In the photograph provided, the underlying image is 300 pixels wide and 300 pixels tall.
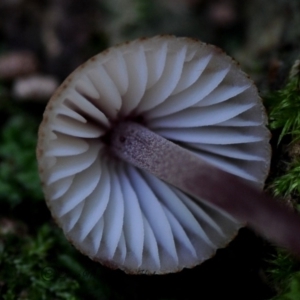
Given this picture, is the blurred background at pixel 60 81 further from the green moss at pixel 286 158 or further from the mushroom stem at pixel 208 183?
the mushroom stem at pixel 208 183

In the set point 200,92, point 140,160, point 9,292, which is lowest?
point 9,292

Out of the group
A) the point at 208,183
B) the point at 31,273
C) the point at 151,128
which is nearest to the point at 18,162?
the point at 31,273

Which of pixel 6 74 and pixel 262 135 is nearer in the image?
pixel 262 135

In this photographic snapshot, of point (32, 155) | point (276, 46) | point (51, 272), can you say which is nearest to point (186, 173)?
point (51, 272)

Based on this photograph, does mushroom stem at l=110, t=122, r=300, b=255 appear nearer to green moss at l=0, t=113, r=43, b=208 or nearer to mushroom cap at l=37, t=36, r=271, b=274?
mushroom cap at l=37, t=36, r=271, b=274

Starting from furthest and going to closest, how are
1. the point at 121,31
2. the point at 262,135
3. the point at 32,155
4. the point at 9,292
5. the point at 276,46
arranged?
the point at 121,31 < the point at 276,46 < the point at 32,155 < the point at 9,292 < the point at 262,135

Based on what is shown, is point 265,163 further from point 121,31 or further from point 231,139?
point 121,31
